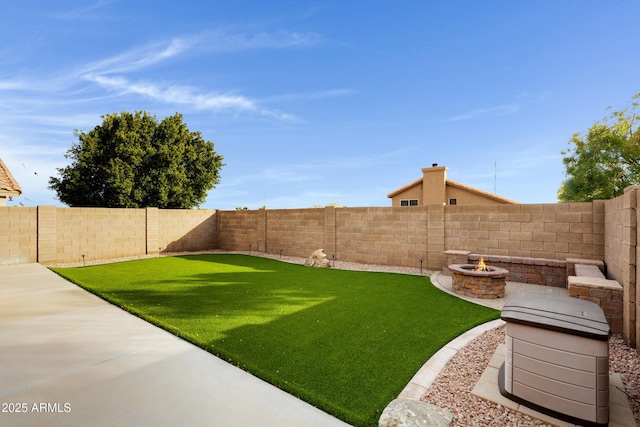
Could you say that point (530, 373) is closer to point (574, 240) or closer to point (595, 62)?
point (574, 240)

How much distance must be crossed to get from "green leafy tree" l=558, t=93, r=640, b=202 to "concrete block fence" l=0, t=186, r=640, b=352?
1437 cm

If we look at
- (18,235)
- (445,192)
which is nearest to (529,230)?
(445,192)

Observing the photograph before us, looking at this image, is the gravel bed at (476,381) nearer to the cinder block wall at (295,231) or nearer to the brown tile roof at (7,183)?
the cinder block wall at (295,231)

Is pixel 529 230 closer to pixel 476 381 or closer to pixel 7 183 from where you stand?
pixel 476 381

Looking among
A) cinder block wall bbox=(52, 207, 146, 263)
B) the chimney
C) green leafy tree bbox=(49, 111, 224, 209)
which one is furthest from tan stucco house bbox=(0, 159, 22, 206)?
the chimney

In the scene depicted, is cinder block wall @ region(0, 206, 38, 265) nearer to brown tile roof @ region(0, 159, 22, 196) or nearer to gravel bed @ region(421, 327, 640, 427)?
brown tile roof @ region(0, 159, 22, 196)

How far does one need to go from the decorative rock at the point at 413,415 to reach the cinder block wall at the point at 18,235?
15018 millimetres

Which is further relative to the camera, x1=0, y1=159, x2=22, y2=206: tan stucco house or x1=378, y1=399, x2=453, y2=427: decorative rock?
x1=0, y1=159, x2=22, y2=206: tan stucco house

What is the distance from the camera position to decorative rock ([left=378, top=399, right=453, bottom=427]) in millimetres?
2410

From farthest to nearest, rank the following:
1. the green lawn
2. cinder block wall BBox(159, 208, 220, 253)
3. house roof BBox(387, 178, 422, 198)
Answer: house roof BBox(387, 178, 422, 198) < cinder block wall BBox(159, 208, 220, 253) < the green lawn

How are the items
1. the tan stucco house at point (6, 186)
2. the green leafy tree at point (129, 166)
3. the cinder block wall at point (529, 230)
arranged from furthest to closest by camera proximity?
the green leafy tree at point (129, 166), the tan stucco house at point (6, 186), the cinder block wall at point (529, 230)

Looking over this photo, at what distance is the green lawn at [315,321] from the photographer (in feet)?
10.4

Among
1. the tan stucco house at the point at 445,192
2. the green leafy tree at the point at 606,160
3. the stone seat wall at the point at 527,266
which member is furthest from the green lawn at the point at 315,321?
the green leafy tree at the point at 606,160

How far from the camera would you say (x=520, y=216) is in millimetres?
8492
